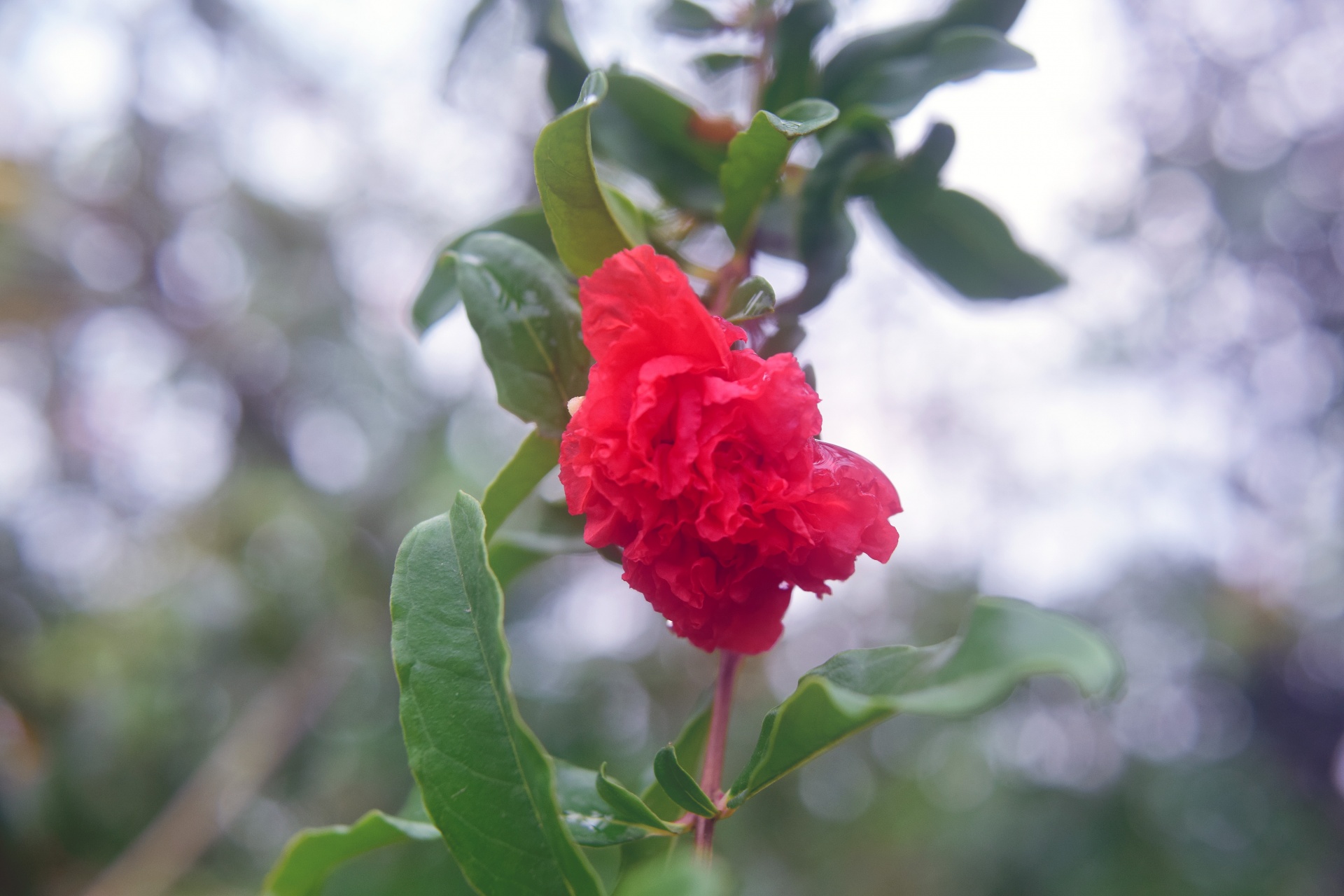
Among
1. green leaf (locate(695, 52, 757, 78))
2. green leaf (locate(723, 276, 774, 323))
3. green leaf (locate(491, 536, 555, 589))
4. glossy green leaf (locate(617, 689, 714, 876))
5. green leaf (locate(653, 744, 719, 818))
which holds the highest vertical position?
green leaf (locate(695, 52, 757, 78))

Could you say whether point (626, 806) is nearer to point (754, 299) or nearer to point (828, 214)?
point (754, 299)

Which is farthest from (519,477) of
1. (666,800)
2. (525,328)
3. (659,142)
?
(659,142)

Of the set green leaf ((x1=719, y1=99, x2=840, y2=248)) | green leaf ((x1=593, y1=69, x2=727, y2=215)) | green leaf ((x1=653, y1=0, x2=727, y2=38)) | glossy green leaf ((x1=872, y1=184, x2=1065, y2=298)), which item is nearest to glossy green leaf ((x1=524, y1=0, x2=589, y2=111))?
green leaf ((x1=593, y1=69, x2=727, y2=215))

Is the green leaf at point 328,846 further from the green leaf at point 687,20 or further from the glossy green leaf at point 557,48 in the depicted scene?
the green leaf at point 687,20

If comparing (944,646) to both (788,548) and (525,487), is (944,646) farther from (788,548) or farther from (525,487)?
(525,487)

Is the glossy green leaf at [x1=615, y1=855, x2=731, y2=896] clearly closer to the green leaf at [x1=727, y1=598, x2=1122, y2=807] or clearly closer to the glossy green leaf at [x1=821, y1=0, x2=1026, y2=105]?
the green leaf at [x1=727, y1=598, x2=1122, y2=807]

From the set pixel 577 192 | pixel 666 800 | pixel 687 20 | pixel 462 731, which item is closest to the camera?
pixel 462 731
